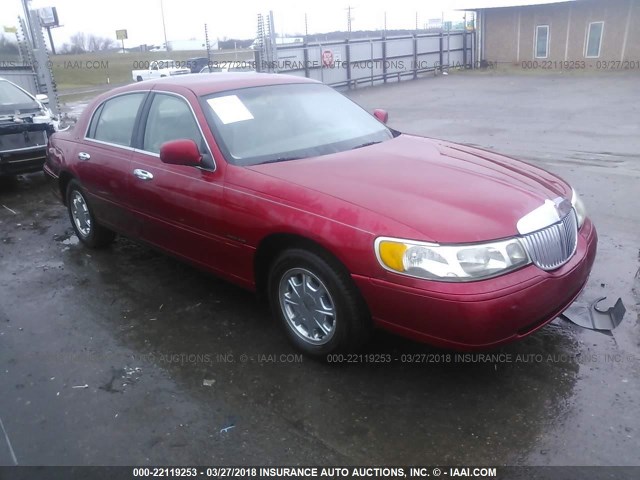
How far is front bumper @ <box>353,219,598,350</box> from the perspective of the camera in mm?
2779

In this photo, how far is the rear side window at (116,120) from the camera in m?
4.69

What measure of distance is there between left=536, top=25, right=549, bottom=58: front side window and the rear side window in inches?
984

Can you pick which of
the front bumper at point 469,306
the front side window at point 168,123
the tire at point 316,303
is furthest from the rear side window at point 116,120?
the front bumper at point 469,306

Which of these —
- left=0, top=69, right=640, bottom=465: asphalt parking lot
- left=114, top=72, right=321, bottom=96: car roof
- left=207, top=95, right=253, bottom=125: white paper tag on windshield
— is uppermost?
left=114, top=72, right=321, bottom=96: car roof

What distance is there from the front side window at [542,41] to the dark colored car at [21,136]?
23099mm

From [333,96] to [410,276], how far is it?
235cm

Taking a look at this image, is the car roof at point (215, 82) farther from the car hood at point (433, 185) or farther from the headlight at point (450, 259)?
the headlight at point (450, 259)

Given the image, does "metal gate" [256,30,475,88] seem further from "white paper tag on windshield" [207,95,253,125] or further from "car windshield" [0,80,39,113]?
"white paper tag on windshield" [207,95,253,125]

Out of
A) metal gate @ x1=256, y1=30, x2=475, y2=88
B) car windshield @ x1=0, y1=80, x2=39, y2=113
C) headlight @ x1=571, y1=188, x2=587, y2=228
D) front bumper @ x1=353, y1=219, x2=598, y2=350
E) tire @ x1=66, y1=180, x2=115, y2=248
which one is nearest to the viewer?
front bumper @ x1=353, y1=219, x2=598, y2=350

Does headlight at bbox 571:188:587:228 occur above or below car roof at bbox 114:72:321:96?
below

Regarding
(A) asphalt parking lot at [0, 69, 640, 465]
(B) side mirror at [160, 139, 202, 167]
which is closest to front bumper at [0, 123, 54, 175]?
(A) asphalt parking lot at [0, 69, 640, 465]

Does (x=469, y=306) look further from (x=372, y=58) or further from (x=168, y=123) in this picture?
(x=372, y=58)

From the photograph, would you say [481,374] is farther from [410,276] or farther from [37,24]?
[37,24]

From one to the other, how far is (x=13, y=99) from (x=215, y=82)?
6.34 m
